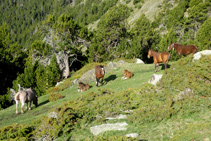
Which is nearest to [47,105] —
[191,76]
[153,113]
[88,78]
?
[88,78]

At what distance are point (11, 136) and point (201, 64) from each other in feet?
37.6

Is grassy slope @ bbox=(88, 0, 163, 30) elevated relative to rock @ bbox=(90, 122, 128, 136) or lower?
elevated

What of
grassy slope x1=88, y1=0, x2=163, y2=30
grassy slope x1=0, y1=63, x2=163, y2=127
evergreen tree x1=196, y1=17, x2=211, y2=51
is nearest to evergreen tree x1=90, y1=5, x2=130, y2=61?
evergreen tree x1=196, y1=17, x2=211, y2=51

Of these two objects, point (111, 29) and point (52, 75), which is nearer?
point (52, 75)

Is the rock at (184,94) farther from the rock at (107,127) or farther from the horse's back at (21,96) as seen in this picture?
the horse's back at (21,96)

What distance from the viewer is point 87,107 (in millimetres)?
11055

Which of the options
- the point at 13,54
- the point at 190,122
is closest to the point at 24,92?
the point at 190,122

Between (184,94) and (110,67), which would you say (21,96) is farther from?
(110,67)

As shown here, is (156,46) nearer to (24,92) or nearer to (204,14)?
(204,14)

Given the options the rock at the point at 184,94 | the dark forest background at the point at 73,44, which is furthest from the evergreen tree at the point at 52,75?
the rock at the point at 184,94

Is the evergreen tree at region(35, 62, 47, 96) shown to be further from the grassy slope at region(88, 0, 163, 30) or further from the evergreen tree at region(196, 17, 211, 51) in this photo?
the grassy slope at region(88, 0, 163, 30)

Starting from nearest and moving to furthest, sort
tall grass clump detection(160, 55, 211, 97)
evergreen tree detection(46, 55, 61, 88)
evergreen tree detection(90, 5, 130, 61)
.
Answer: tall grass clump detection(160, 55, 211, 97) < evergreen tree detection(46, 55, 61, 88) < evergreen tree detection(90, 5, 130, 61)

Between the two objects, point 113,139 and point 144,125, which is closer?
point 113,139

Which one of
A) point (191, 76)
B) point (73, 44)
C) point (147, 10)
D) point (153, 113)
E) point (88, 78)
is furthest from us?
point (147, 10)
